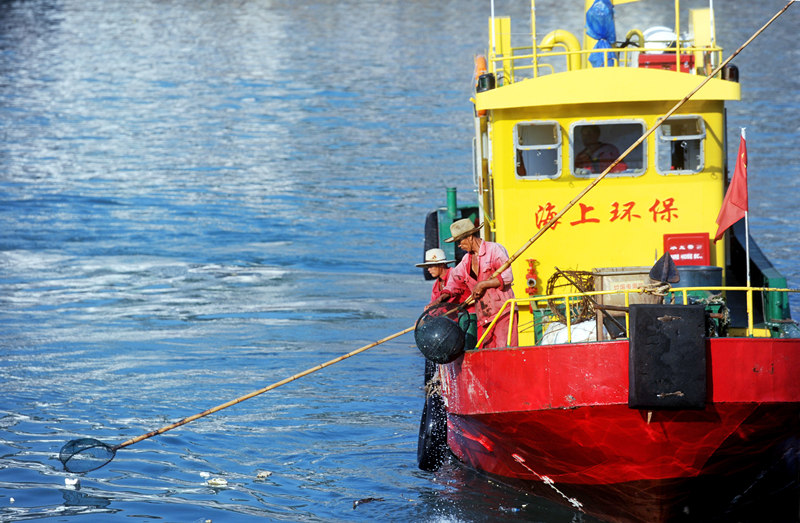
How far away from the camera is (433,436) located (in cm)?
1111

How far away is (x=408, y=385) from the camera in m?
13.7

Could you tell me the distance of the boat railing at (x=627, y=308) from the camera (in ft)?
27.6

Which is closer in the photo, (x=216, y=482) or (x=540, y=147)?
(x=540, y=147)

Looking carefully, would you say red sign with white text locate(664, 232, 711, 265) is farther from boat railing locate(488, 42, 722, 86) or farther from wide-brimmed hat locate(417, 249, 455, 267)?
wide-brimmed hat locate(417, 249, 455, 267)

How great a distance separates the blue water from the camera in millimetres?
10859

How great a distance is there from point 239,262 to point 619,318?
38.2 ft

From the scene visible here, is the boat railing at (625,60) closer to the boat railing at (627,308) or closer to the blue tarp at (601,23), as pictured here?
the blue tarp at (601,23)

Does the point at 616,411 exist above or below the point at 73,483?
above

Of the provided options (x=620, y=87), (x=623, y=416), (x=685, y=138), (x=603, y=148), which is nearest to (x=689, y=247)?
(x=685, y=138)

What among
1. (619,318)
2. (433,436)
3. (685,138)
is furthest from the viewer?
(433,436)

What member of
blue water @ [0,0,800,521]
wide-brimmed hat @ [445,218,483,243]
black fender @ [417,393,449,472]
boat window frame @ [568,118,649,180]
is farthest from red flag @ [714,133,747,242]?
black fender @ [417,393,449,472]

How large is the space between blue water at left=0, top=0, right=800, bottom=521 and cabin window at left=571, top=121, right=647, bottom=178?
315cm

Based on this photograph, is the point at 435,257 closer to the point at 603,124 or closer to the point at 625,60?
the point at 603,124

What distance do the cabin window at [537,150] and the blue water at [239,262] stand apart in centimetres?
300
